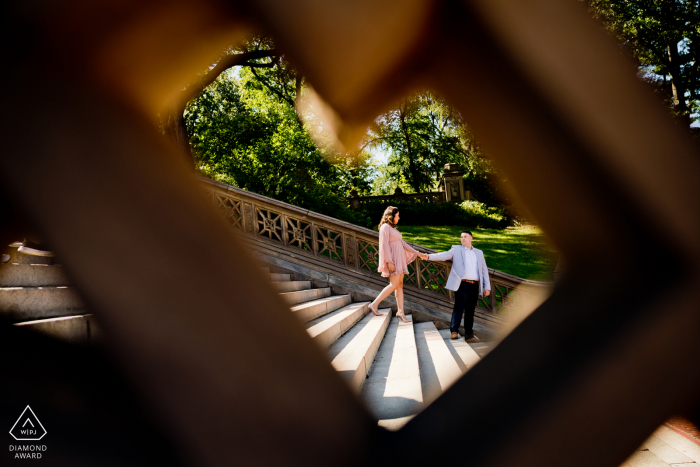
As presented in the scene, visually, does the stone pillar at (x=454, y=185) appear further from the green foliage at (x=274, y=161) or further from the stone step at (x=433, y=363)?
the stone step at (x=433, y=363)

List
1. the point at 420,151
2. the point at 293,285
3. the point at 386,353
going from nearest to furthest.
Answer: the point at 386,353 < the point at 293,285 < the point at 420,151

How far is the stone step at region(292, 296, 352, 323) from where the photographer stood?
5.38 m

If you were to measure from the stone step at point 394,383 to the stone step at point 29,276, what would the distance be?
2.27 meters

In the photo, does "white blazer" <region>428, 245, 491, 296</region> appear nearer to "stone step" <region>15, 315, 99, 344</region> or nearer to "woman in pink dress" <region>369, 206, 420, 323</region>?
"woman in pink dress" <region>369, 206, 420, 323</region>

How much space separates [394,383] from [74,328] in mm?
2711

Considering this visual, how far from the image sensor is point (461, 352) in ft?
17.2

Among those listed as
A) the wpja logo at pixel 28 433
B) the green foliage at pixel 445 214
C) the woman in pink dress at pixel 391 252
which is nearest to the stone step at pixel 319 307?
the woman in pink dress at pixel 391 252

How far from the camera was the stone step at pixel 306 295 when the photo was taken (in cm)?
630

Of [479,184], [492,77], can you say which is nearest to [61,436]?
[492,77]

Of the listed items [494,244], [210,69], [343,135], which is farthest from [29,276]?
[494,244]

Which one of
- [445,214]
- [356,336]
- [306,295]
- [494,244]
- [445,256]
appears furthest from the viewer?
[445,214]

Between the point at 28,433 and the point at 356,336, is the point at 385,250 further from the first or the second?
the point at 28,433

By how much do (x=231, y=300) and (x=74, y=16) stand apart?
53 centimetres

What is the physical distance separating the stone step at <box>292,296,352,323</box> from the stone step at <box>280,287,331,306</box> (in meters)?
0.15
